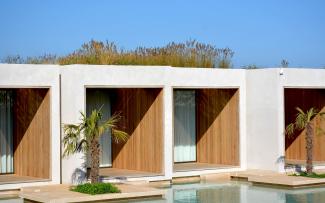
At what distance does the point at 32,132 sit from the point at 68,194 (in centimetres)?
288

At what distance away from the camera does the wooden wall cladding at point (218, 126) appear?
18031 mm

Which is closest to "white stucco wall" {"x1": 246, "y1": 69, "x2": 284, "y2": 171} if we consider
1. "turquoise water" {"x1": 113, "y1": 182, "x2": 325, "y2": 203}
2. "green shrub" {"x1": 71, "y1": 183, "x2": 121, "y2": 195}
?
"turquoise water" {"x1": 113, "y1": 182, "x2": 325, "y2": 203}

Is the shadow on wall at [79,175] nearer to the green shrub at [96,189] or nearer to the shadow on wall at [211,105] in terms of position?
the green shrub at [96,189]

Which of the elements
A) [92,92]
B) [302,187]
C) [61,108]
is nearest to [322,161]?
[302,187]

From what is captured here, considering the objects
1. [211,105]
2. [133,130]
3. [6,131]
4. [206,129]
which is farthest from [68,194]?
[211,105]

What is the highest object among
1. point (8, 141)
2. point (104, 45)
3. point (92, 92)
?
point (104, 45)

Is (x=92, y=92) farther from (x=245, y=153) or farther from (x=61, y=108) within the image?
(x=245, y=153)

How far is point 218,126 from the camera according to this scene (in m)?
18.5

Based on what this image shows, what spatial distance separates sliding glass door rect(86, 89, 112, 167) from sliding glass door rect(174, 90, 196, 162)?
7.25ft

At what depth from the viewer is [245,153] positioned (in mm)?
18016

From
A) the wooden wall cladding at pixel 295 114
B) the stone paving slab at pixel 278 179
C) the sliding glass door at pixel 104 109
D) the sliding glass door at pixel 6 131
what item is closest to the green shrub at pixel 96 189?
the sliding glass door at pixel 6 131

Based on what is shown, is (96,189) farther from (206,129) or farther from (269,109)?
(206,129)

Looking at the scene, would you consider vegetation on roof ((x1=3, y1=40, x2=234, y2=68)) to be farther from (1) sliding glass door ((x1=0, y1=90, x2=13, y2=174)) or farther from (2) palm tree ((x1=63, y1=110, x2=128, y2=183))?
(2) palm tree ((x1=63, y1=110, x2=128, y2=183))

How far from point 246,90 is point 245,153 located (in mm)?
1732
